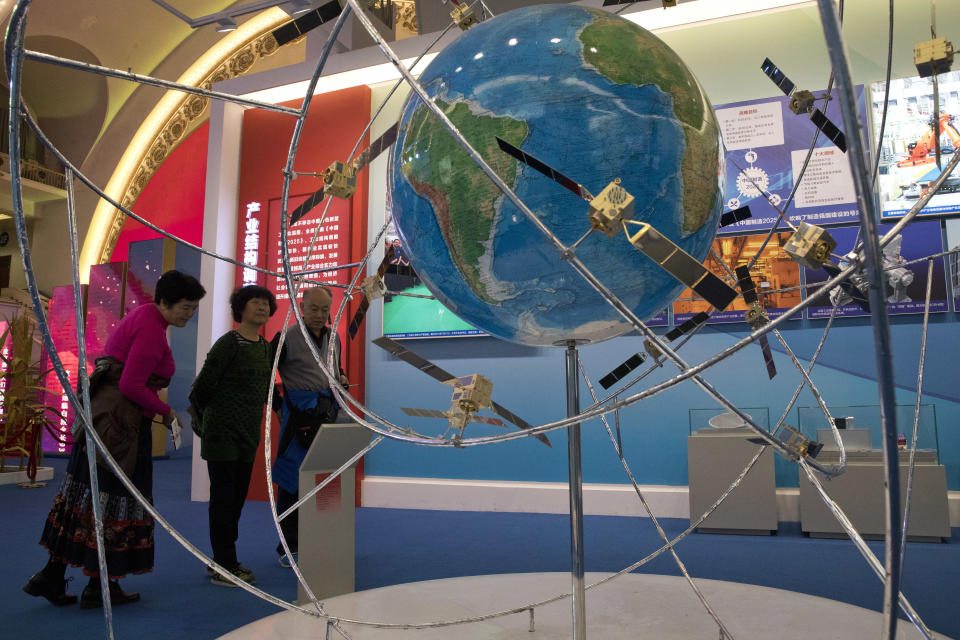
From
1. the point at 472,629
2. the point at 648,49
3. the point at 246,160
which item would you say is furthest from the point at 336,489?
the point at 246,160

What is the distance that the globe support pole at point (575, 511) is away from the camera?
1.30 meters

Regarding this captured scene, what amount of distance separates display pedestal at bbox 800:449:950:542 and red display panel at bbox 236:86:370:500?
361 cm

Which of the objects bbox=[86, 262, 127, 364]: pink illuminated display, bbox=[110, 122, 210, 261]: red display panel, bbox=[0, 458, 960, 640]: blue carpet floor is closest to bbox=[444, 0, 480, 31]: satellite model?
bbox=[0, 458, 960, 640]: blue carpet floor

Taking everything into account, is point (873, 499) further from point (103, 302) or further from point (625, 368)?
point (103, 302)

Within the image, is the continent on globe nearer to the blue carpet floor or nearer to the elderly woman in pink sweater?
the elderly woman in pink sweater

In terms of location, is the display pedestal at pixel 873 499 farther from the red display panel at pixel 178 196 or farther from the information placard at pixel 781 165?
the red display panel at pixel 178 196

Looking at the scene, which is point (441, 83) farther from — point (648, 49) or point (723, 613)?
point (723, 613)

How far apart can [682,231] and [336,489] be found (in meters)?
1.98

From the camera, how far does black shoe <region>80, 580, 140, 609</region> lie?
107 inches

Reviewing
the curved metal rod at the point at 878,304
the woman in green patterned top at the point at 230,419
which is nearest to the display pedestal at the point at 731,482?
the woman in green patterned top at the point at 230,419

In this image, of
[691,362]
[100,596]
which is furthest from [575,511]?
[691,362]

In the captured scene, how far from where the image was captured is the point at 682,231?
1185mm

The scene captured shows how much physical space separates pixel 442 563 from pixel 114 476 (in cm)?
168

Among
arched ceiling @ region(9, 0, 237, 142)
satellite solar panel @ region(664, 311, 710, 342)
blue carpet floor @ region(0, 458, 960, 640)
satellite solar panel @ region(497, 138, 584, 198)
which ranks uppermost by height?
arched ceiling @ region(9, 0, 237, 142)
